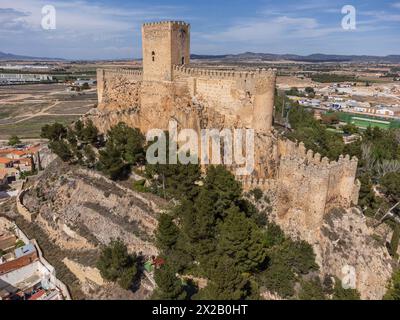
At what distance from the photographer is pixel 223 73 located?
2895cm

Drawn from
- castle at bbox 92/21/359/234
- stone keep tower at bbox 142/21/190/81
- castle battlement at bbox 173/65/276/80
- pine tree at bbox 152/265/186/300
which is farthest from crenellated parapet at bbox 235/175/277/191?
stone keep tower at bbox 142/21/190/81

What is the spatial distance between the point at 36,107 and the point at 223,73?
3884 inches

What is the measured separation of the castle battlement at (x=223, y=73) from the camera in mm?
28006

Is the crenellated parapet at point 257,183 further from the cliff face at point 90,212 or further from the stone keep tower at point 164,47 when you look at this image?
the stone keep tower at point 164,47

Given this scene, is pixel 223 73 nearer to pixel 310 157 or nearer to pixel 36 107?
pixel 310 157

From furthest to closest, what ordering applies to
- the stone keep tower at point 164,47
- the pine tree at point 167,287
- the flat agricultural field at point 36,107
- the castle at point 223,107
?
the flat agricultural field at point 36,107
the stone keep tower at point 164,47
the castle at point 223,107
the pine tree at point 167,287

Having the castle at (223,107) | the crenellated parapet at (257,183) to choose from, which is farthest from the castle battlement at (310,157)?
the crenellated parapet at (257,183)

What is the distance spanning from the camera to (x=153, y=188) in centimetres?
2864

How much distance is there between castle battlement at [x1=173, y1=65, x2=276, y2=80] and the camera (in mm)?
28006

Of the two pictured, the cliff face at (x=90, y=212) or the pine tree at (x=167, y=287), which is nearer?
the pine tree at (x=167, y=287)
